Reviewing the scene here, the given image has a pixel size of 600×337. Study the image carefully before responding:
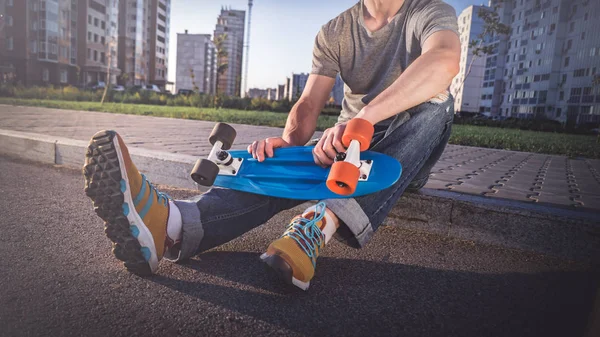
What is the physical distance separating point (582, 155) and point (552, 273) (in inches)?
244

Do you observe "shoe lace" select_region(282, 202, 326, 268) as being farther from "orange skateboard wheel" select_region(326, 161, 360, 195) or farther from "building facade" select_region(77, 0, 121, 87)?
"building facade" select_region(77, 0, 121, 87)

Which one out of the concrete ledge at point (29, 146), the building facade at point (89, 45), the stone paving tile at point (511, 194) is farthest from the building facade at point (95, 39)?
the stone paving tile at point (511, 194)

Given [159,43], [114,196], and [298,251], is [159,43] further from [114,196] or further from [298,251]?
[298,251]

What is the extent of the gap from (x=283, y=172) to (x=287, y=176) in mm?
28

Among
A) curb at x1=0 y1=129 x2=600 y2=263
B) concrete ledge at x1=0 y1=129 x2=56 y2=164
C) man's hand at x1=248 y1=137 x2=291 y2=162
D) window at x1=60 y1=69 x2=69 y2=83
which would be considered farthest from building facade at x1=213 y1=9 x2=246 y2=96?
man's hand at x1=248 y1=137 x2=291 y2=162

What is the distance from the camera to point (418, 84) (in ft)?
4.86

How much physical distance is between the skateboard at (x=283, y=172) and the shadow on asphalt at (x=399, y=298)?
296 millimetres

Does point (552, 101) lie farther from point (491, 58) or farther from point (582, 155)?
point (491, 58)

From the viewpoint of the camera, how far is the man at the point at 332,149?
1272mm

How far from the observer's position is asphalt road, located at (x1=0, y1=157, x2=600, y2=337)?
110 centimetres

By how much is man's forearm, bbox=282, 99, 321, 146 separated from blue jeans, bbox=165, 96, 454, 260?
0.34 metres

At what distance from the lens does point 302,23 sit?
3451mm

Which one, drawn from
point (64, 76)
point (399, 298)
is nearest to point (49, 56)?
point (64, 76)

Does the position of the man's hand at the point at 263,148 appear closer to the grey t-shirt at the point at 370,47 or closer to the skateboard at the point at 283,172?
the skateboard at the point at 283,172
